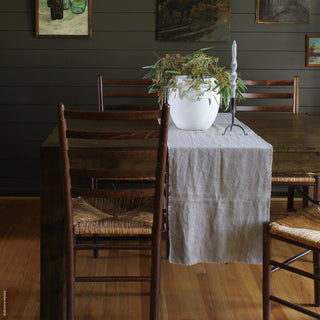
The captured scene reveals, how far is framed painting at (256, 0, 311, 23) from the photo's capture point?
3844mm

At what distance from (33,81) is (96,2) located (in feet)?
2.34

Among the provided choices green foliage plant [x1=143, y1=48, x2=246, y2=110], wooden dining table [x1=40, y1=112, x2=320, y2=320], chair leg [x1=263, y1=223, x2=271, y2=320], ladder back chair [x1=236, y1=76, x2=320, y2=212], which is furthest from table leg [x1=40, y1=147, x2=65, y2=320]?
ladder back chair [x1=236, y1=76, x2=320, y2=212]

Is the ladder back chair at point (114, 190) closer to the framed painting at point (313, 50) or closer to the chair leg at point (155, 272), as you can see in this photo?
the chair leg at point (155, 272)

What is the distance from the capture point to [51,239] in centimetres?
222

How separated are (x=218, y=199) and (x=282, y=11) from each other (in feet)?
6.98

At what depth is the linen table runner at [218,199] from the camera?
2.17 meters

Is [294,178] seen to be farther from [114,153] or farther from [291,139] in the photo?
[114,153]

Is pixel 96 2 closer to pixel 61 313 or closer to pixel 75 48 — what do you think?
pixel 75 48

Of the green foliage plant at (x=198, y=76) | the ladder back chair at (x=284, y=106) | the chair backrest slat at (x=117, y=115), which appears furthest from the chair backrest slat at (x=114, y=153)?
the ladder back chair at (x=284, y=106)

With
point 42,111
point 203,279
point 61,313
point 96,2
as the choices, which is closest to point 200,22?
point 96,2

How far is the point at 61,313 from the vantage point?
2.27 m

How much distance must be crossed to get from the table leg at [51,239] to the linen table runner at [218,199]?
45cm

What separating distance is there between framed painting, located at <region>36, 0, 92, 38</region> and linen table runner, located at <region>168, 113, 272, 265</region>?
6.21 ft

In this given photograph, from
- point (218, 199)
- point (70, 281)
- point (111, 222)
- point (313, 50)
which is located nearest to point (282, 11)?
point (313, 50)
